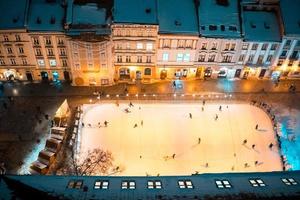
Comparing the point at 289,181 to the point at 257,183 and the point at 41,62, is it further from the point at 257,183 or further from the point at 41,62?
the point at 41,62

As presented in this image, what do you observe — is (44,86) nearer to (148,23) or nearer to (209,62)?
(148,23)

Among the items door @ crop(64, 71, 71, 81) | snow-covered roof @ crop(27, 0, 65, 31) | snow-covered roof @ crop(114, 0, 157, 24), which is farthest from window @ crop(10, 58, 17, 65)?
snow-covered roof @ crop(114, 0, 157, 24)

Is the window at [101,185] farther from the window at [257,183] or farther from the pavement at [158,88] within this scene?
the pavement at [158,88]

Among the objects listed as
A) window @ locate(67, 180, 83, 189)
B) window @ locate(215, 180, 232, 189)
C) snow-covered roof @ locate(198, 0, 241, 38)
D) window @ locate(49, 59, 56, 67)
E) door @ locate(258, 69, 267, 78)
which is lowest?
window @ locate(215, 180, 232, 189)

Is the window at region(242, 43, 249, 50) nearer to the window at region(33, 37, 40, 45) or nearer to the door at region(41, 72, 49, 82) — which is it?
the window at region(33, 37, 40, 45)

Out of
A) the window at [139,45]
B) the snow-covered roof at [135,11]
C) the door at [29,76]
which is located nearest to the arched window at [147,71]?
the window at [139,45]

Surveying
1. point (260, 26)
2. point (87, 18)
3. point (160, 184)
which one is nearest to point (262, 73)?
point (260, 26)

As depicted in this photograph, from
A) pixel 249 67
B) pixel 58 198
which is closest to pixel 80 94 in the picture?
pixel 249 67
